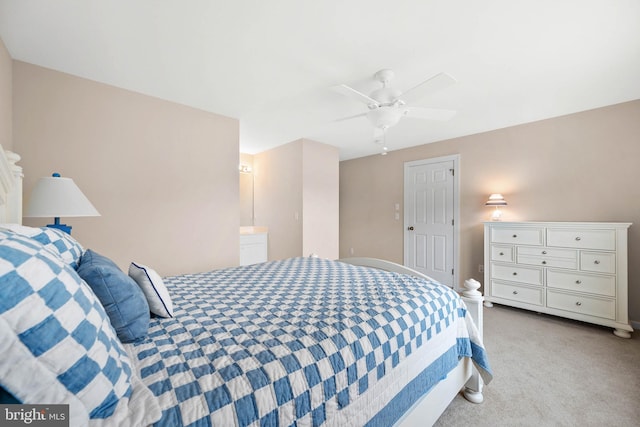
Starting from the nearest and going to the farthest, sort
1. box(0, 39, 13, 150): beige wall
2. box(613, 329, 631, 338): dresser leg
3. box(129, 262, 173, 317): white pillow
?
box(129, 262, 173, 317): white pillow
box(0, 39, 13, 150): beige wall
box(613, 329, 631, 338): dresser leg

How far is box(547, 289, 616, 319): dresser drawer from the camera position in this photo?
2592 millimetres

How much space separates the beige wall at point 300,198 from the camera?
4102 millimetres

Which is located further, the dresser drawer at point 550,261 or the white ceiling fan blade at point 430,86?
the dresser drawer at point 550,261

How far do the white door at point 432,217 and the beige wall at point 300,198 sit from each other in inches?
49.9

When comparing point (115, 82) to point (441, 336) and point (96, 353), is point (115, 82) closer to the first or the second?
point (96, 353)

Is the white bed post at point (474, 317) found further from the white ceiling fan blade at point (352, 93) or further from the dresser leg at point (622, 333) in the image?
the dresser leg at point (622, 333)

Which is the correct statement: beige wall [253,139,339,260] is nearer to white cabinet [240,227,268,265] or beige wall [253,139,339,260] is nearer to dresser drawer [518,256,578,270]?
white cabinet [240,227,268,265]

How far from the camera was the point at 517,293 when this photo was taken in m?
3.13

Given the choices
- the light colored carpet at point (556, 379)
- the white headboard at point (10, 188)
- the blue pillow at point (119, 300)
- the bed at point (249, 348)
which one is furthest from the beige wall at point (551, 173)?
the white headboard at point (10, 188)

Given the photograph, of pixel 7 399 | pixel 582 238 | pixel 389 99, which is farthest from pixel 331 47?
pixel 582 238

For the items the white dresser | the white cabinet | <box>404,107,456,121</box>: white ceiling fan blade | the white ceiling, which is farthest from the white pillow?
the white dresser

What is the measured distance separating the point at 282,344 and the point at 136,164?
248 centimetres

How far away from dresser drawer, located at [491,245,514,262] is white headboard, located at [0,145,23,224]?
4245mm

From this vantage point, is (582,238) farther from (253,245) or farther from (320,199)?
(253,245)
